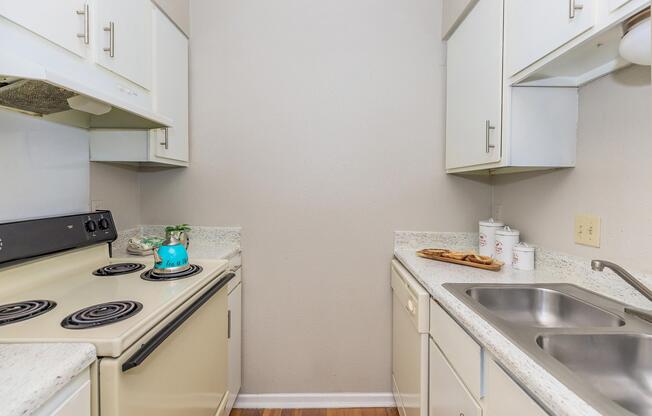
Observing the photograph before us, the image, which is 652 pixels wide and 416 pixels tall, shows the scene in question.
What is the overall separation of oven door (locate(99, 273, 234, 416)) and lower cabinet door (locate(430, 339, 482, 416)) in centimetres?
88

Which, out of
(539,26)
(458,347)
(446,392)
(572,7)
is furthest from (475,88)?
(446,392)

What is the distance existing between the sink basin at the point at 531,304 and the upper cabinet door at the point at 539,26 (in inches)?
32.6

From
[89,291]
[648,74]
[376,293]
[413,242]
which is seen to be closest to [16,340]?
[89,291]

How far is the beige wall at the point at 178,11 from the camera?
5.52ft

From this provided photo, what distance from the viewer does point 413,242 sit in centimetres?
198

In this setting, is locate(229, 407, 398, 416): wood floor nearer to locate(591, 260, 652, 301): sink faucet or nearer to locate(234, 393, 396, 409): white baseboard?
locate(234, 393, 396, 409): white baseboard

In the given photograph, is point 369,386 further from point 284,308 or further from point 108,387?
point 108,387

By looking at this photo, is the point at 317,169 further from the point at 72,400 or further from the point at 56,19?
the point at 72,400

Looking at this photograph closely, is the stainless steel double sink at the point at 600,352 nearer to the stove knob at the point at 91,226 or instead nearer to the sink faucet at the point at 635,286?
the sink faucet at the point at 635,286

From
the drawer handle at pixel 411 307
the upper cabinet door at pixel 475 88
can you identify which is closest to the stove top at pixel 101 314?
the drawer handle at pixel 411 307

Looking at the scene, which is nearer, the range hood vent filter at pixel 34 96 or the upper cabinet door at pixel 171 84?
the range hood vent filter at pixel 34 96

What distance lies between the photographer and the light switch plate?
1.21 metres

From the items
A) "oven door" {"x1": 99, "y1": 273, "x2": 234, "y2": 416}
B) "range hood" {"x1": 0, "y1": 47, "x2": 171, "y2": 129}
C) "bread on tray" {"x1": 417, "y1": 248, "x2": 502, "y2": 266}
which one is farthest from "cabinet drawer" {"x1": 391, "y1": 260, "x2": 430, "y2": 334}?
"range hood" {"x1": 0, "y1": 47, "x2": 171, "y2": 129}

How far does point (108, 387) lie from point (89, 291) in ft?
1.62
